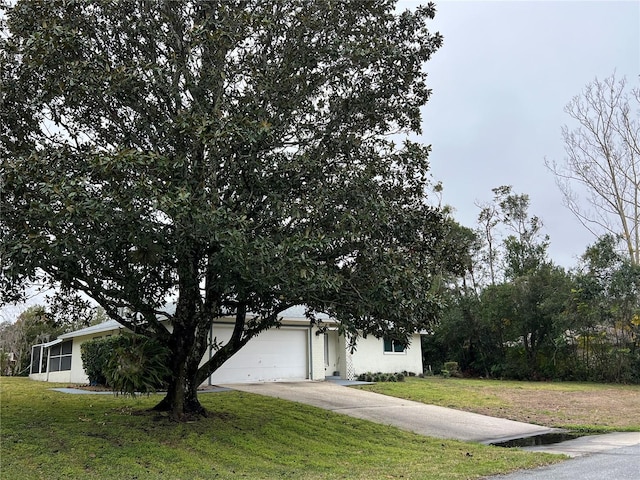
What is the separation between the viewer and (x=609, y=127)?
1085 inches

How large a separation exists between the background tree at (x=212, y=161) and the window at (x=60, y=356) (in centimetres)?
1415

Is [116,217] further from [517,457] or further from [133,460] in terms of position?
[517,457]

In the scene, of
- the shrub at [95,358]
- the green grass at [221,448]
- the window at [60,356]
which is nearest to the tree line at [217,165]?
the green grass at [221,448]

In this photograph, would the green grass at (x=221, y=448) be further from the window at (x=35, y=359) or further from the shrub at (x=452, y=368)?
the shrub at (x=452, y=368)

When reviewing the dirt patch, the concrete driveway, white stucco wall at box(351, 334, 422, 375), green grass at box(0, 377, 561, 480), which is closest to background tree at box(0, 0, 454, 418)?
green grass at box(0, 377, 561, 480)

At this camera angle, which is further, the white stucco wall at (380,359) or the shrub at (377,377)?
the white stucco wall at (380,359)

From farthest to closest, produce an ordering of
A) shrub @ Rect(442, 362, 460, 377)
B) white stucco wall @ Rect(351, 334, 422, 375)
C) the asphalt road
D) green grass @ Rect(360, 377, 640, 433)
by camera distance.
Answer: shrub @ Rect(442, 362, 460, 377)
white stucco wall @ Rect(351, 334, 422, 375)
green grass @ Rect(360, 377, 640, 433)
the asphalt road

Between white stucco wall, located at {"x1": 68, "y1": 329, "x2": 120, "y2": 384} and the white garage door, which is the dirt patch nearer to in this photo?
the white garage door

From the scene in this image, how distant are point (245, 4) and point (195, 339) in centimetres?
669

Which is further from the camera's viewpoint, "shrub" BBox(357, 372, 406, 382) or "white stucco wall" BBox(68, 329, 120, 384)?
"shrub" BBox(357, 372, 406, 382)

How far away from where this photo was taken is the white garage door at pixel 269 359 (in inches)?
750

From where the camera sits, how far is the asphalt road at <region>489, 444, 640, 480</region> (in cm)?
737

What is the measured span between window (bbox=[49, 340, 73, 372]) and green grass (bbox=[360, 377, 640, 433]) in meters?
13.7

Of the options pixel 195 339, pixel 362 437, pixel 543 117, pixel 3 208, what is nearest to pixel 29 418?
pixel 195 339
